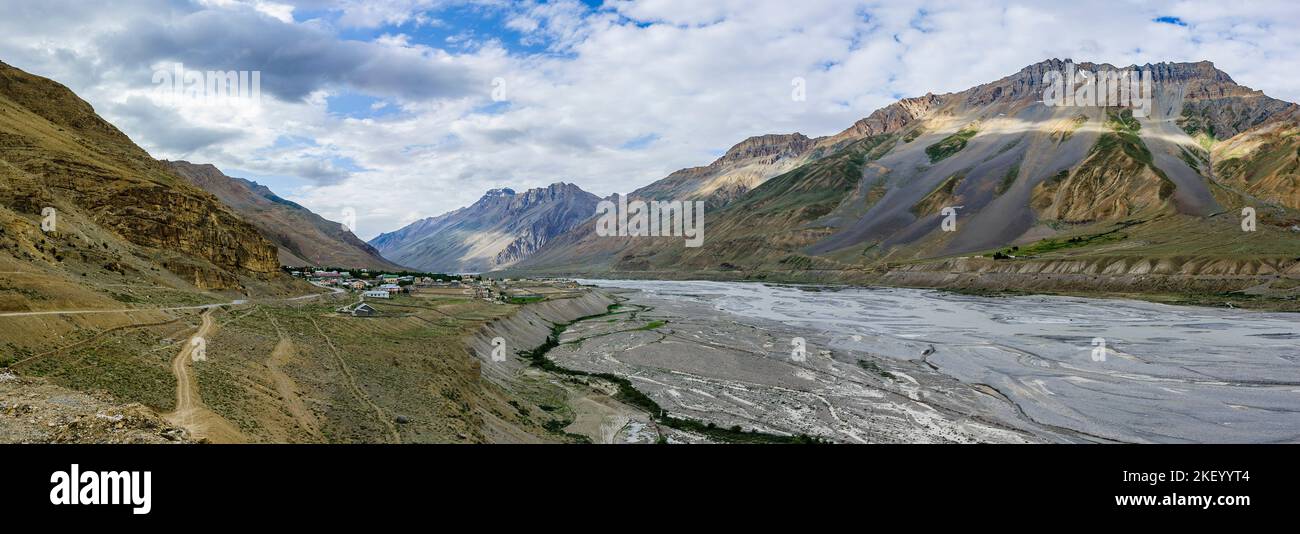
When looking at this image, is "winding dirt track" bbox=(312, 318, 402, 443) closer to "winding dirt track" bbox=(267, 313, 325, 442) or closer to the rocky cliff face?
"winding dirt track" bbox=(267, 313, 325, 442)

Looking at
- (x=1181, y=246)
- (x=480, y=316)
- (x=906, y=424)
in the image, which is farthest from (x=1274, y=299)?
(x=480, y=316)

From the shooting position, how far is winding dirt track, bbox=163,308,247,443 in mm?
16859

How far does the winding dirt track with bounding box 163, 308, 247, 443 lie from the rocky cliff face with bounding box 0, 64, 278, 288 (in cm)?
2895

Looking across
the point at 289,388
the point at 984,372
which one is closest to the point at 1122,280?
the point at 984,372

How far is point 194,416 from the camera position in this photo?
59.7ft

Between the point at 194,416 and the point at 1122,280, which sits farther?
the point at 1122,280

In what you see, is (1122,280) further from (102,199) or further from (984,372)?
(102,199)

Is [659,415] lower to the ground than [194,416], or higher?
lower

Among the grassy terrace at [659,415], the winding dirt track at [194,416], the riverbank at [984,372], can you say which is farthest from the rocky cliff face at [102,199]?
the riverbank at [984,372]

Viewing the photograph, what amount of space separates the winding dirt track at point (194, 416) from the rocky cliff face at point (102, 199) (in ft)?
95.0

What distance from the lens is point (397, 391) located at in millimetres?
28391

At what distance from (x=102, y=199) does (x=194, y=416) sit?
57752mm

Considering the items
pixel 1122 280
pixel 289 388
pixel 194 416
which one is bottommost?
pixel 289 388
